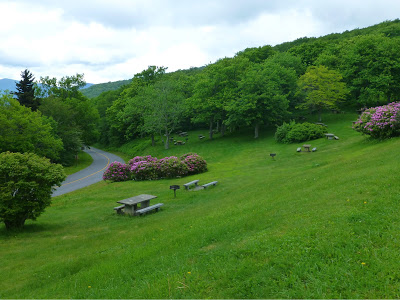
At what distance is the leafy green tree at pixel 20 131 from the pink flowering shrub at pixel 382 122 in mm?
37183

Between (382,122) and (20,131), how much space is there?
39210 mm

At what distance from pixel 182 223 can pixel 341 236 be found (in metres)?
5.76

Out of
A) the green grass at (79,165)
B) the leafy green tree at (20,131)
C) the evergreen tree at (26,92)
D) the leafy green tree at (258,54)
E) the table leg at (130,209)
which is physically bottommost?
the green grass at (79,165)

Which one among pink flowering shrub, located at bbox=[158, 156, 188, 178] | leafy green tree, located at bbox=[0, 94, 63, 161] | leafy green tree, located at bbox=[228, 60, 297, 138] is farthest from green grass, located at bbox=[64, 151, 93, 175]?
leafy green tree, located at bbox=[228, 60, 297, 138]

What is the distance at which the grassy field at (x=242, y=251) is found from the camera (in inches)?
183

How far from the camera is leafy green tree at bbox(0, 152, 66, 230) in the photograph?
11.6 metres

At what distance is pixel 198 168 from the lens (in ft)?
82.2

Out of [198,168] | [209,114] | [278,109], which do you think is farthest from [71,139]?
[278,109]

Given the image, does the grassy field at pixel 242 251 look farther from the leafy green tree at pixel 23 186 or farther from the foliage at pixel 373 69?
the foliage at pixel 373 69

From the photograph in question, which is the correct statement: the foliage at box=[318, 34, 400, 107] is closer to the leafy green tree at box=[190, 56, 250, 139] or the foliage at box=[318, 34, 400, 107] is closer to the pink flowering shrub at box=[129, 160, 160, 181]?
the leafy green tree at box=[190, 56, 250, 139]

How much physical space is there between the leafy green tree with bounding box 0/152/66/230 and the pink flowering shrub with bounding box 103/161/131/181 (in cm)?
1370

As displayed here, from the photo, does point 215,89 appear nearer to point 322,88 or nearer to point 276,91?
point 276,91

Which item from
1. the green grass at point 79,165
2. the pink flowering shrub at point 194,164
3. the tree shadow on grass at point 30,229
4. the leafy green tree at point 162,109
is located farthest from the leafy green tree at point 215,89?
the tree shadow on grass at point 30,229

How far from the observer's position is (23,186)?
38.8ft
